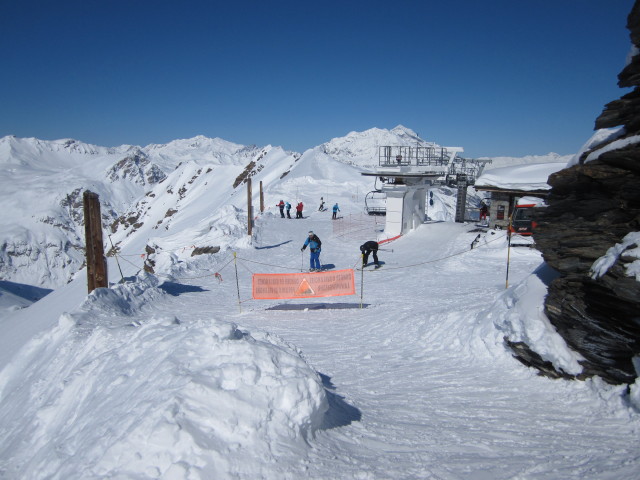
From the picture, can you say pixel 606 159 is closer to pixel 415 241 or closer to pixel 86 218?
pixel 86 218

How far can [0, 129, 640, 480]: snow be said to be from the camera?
11.9 feet

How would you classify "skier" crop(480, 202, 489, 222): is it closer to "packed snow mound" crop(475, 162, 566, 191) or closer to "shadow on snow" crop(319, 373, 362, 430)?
"packed snow mound" crop(475, 162, 566, 191)

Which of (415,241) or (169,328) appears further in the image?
(415,241)

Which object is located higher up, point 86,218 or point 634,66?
point 634,66

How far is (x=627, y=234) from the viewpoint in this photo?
5.70 m

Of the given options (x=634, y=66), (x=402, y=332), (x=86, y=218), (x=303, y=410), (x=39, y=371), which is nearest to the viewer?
(x=303, y=410)

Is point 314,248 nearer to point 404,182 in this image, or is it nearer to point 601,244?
point 601,244

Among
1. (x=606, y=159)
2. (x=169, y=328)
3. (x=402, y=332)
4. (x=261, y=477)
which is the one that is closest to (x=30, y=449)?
(x=169, y=328)

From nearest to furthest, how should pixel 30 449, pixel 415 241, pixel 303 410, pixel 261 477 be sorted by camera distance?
pixel 261 477 < pixel 303 410 < pixel 30 449 < pixel 415 241

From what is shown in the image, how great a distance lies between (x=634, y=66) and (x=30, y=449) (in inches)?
377

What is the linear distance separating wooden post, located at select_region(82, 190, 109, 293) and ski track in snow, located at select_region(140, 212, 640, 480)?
1.90 m

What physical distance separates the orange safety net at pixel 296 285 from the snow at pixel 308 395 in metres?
0.42

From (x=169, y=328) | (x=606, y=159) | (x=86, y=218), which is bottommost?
(x=169, y=328)

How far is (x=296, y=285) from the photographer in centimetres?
1198
